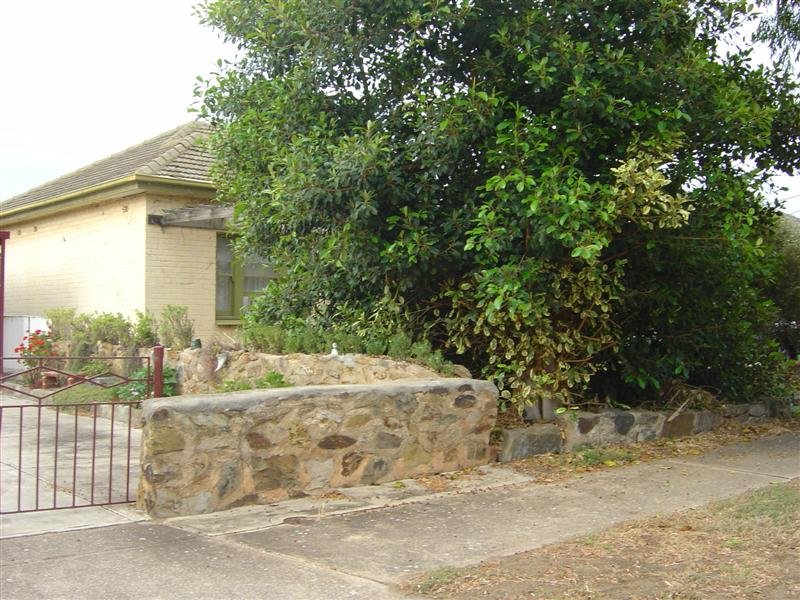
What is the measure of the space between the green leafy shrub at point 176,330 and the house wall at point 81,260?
1981 millimetres

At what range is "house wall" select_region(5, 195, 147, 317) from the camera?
48.5 ft

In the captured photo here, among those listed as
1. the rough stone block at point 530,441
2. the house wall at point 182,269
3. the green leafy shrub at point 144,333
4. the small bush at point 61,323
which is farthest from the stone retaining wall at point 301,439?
the small bush at point 61,323

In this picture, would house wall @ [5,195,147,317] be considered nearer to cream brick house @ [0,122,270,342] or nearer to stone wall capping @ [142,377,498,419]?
cream brick house @ [0,122,270,342]

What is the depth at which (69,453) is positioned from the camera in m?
9.40

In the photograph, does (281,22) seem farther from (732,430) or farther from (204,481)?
(732,430)

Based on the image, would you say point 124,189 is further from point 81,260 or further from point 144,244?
point 81,260

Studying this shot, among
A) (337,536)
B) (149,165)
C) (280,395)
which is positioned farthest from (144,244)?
(337,536)

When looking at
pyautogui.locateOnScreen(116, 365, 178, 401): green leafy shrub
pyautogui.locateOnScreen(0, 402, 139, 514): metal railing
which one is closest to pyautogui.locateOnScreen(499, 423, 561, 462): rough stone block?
pyautogui.locateOnScreen(0, 402, 139, 514): metal railing

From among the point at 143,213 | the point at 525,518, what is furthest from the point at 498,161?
the point at 143,213

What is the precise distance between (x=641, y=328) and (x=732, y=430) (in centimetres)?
174

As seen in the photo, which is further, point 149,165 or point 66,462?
point 149,165

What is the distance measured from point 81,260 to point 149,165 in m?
2.73

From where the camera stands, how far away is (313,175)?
8586 millimetres

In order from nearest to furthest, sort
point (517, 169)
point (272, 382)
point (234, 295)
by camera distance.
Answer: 1. point (517, 169)
2. point (272, 382)
3. point (234, 295)
